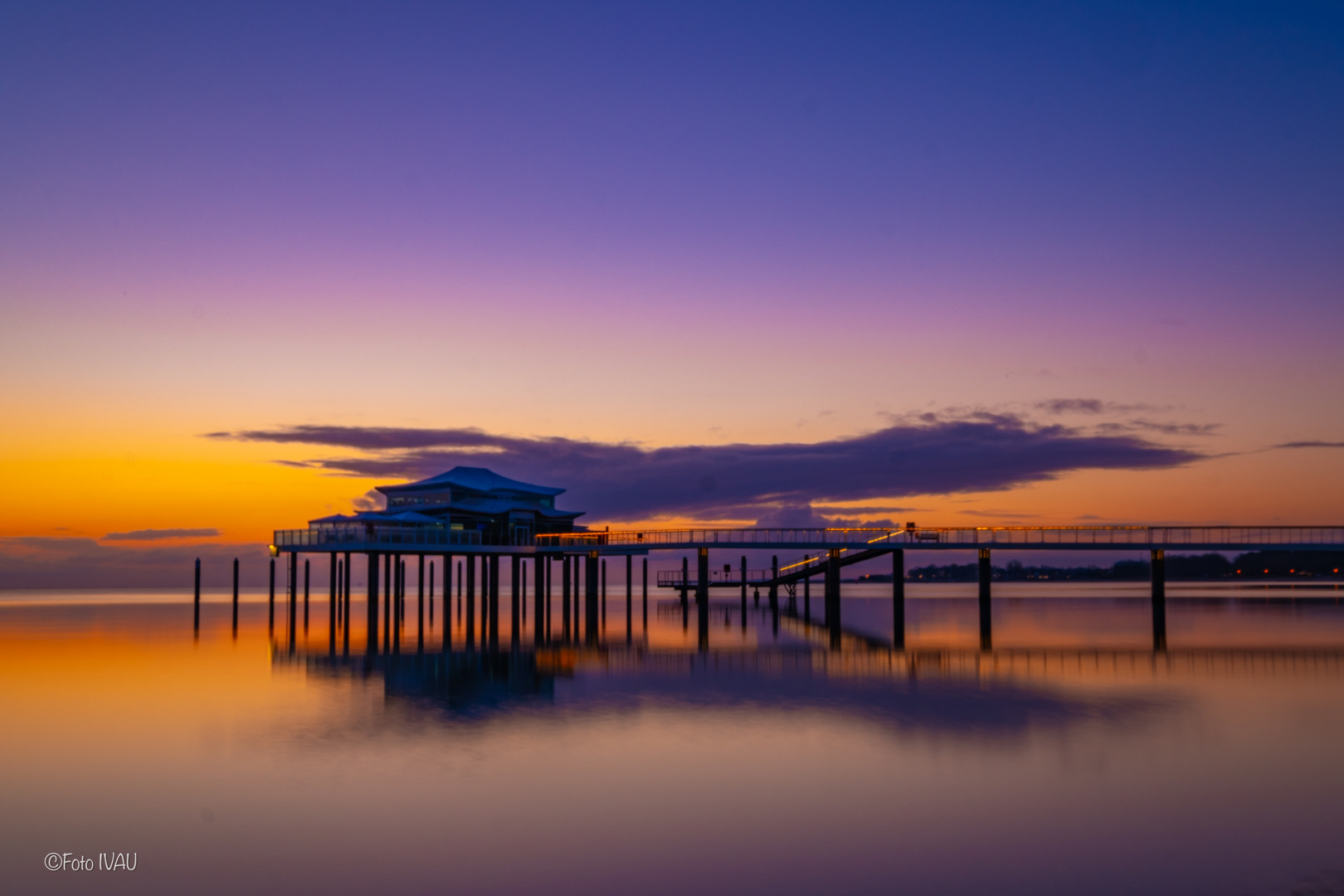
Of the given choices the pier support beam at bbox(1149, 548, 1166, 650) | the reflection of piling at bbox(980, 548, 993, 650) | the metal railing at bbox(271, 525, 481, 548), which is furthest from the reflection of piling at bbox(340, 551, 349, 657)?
the pier support beam at bbox(1149, 548, 1166, 650)

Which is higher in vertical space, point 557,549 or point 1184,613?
point 557,549

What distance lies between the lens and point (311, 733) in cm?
2472

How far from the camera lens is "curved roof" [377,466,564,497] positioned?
59.8m

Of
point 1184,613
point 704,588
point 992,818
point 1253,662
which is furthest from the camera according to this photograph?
point 1184,613

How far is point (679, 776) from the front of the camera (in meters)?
20.1

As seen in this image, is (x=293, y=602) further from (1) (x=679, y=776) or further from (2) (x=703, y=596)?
(1) (x=679, y=776)

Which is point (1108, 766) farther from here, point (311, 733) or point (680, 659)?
point (680, 659)

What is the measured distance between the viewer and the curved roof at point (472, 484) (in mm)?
59750

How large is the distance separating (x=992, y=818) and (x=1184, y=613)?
72.6 meters

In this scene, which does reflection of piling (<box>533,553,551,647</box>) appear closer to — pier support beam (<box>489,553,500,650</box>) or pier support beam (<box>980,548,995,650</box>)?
pier support beam (<box>489,553,500,650</box>)

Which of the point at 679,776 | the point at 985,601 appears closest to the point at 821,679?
the point at 679,776

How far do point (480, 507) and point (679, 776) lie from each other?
4051cm

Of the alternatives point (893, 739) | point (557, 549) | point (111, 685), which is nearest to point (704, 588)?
point (557, 549)

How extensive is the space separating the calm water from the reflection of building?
1788 cm
